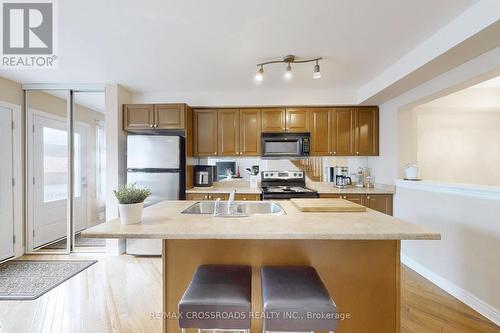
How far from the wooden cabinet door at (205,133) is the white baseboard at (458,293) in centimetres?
311

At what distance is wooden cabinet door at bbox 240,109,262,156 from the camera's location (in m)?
3.71

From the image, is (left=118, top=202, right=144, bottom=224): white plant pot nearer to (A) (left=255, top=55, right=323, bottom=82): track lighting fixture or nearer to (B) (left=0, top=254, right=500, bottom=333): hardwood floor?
(B) (left=0, top=254, right=500, bottom=333): hardwood floor

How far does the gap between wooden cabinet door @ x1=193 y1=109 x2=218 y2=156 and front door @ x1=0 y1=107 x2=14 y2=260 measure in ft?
8.11

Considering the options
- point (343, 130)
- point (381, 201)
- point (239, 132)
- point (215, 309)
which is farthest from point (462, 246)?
point (239, 132)

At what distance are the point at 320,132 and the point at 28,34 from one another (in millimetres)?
3569

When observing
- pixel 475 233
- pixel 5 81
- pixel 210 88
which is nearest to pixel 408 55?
pixel 475 233

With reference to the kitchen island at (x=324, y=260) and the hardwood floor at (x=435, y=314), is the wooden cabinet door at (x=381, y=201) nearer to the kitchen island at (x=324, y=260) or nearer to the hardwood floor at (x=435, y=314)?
the hardwood floor at (x=435, y=314)

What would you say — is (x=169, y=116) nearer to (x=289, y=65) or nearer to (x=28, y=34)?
(x=28, y=34)

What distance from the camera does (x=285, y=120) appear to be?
3701 millimetres

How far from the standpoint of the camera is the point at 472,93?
123 inches

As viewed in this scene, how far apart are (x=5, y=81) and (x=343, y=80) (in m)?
4.59

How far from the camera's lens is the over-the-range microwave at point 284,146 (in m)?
3.65

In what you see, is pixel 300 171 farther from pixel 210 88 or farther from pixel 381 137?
pixel 210 88

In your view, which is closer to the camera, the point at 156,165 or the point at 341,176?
the point at 156,165
